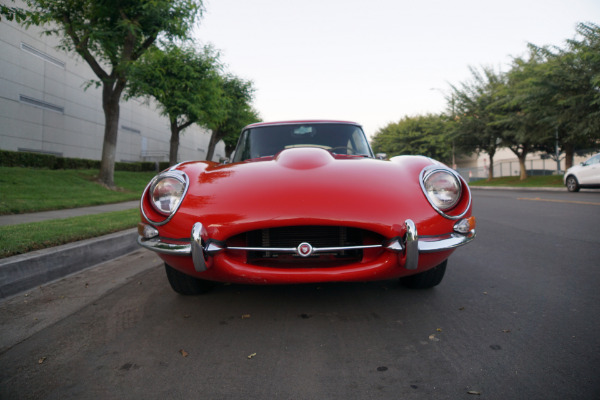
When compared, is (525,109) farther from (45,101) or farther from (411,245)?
(45,101)

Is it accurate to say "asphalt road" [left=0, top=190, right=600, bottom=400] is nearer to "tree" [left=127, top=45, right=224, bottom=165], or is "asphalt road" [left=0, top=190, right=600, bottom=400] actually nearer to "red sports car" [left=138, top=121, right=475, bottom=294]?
"red sports car" [left=138, top=121, right=475, bottom=294]

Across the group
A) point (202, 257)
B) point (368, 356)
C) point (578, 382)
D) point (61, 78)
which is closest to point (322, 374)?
point (368, 356)

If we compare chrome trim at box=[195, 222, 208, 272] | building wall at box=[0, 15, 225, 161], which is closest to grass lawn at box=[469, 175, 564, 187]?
building wall at box=[0, 15, 225, 161]

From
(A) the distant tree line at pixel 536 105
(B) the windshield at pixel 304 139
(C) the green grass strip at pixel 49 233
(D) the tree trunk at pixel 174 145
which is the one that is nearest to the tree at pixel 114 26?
(D) the tree trunk at pixel 174 145

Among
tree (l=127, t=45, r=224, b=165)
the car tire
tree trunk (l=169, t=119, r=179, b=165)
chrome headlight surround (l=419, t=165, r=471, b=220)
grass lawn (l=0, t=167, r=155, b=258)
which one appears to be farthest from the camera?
tree trunk (l=169, t=119, r=179, b=165)

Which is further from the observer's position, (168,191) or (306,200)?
(168,191)

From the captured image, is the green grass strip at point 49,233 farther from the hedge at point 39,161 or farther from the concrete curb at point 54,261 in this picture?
the hedge at point 39,161

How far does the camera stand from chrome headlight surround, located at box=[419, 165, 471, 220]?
2137 millimetres

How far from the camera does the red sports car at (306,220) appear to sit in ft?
6.36

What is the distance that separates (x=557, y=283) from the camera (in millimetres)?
2732

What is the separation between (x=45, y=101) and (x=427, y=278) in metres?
21.4

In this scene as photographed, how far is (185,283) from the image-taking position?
2.51 meters

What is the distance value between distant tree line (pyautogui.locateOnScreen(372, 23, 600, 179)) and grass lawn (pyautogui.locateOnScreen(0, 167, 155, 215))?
18.1 meters

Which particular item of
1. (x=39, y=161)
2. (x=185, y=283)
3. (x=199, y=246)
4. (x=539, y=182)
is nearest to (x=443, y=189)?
(x=199, y=246)
